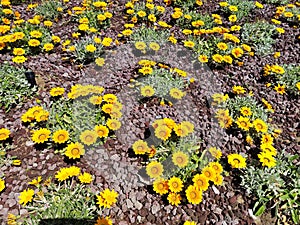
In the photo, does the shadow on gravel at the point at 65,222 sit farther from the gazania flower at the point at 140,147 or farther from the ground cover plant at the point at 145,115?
the gazania flower at the point at 140,147

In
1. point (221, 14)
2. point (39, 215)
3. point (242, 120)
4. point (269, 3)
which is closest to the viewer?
point (39, 215)

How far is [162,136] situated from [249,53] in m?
2.84

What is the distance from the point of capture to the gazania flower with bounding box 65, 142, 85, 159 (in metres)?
3.39

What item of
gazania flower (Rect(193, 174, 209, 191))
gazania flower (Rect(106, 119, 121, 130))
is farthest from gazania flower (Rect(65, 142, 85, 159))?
gazania flower (Rect(193, 174, 209, 191))

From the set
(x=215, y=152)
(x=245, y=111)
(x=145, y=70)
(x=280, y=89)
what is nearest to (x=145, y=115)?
(x=145, y=70)

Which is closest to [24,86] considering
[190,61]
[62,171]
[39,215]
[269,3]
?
[62,171]

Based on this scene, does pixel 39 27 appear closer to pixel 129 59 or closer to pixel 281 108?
pixel 129 59

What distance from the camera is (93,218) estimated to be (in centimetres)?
302

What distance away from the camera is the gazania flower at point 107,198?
3.08m

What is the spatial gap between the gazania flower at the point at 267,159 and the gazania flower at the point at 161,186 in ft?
4.04

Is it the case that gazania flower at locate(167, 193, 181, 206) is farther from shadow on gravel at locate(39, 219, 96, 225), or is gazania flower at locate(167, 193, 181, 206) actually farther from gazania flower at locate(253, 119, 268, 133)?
gazania flower at locate(253, 119, 268, 133)

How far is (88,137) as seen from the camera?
3.58m

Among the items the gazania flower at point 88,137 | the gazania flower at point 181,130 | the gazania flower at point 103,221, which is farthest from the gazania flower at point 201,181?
the gazania flower at point 88,137

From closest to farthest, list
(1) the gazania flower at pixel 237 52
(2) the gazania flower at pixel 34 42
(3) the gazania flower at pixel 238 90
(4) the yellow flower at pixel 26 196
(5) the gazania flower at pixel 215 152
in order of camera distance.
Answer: (4) the yellow flower at pixel 26 196
(5) the gazania flower at pixel 215 152
(3) the gazania flower at pixel 238 90
(2) the gazania flower at pixel 34 42
(1) the gazania flower at pixel 237 52
